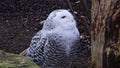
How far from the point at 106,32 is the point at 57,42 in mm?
1261

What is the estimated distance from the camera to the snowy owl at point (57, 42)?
11.0ft

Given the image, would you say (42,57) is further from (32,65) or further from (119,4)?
(119,4)

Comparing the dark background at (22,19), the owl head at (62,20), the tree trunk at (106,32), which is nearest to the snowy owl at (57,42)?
the owl head at (62,20)

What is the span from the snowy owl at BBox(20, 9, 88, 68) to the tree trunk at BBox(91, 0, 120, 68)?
38.7 inches

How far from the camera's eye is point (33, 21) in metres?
6.43

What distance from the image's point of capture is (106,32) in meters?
2.25

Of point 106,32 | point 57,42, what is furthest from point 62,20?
point 106,32

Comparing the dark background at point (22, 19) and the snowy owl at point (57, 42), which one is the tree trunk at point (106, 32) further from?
the dark background at point (22, 19)

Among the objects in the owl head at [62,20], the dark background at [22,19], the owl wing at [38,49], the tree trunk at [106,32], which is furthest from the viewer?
the dark background at [22,19]

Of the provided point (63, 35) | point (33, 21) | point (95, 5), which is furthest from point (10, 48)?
point (95, 5)

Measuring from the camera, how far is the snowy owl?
336cm

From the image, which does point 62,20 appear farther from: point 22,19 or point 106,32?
point 22,19

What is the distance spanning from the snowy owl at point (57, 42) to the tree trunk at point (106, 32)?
982mm

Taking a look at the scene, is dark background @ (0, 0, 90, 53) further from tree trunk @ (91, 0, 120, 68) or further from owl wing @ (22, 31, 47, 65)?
tree trunk @ (91, 0, 120, 68)
